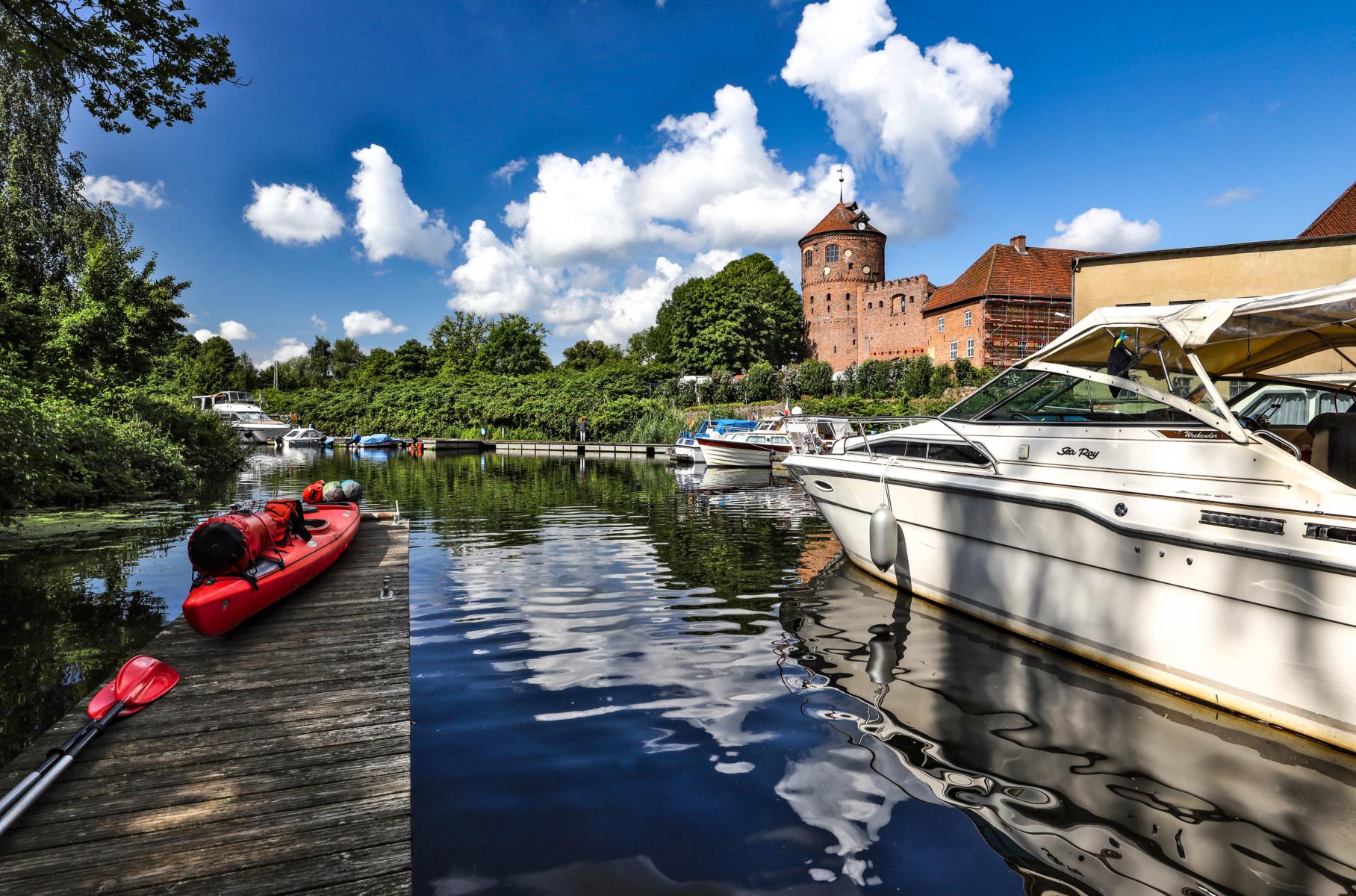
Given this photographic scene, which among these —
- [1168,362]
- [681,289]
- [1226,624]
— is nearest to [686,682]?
[1226,624]

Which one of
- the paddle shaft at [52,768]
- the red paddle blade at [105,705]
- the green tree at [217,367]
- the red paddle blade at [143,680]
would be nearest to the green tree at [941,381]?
the red paddle blade at [143,680]

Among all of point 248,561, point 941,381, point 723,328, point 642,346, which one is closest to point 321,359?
point 642,346

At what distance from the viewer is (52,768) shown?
306 centimetres

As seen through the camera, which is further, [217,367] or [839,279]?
[217,367]

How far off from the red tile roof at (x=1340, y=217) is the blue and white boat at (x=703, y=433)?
61.2 feet

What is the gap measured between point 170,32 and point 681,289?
55355 millimetres

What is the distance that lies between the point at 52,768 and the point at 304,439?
53377mm

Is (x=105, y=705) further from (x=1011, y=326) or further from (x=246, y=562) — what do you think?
(x=1011, y=326)

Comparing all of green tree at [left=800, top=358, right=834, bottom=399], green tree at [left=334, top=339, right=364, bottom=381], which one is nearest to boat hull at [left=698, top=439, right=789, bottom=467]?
green tree at [left=800, top=358, right=834, bottom=399]

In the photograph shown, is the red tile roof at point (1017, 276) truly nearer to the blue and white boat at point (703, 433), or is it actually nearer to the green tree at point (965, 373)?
the green tree at point (965, 373)

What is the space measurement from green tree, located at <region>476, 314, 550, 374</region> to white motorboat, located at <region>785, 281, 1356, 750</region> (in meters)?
64.1

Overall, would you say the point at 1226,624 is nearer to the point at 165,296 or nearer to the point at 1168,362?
the point at 1168,362

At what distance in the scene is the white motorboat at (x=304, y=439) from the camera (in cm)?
5041

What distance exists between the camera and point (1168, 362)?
5848mm
